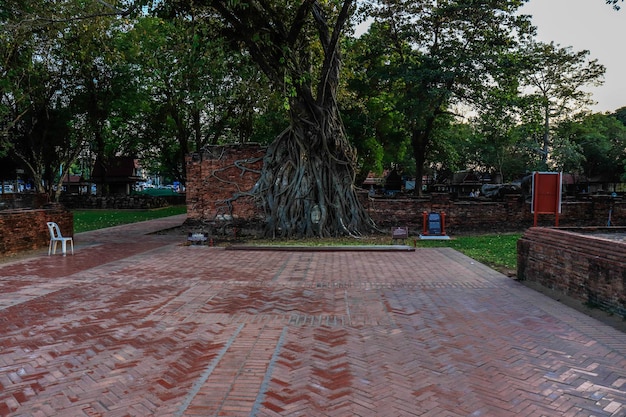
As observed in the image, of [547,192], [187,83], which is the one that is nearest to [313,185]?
[547,192]

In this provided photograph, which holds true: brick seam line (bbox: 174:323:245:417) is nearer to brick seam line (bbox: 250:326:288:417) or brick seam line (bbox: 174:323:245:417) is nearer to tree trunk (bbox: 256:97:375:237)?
brick seam line (bbox: 250:326:288:417)

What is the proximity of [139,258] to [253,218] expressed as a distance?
5.18m

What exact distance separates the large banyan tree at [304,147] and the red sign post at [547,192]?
5442mm

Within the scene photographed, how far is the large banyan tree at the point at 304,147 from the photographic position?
40.9 feet

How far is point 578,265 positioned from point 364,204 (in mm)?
9326

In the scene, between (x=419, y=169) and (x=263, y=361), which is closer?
(x=263, y=361)

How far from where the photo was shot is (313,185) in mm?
13367

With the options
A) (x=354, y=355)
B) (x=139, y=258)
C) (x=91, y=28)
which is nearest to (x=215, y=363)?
(x=354, y=355)

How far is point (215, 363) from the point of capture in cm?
410

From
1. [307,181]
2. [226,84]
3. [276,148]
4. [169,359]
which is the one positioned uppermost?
[226,84]

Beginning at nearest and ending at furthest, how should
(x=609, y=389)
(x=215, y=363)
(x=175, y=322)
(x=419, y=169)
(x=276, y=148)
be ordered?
1. (x=609, y=389)
2. (x=215, y=363)
3. (x=175, y=322)
4. (x=276, y=148)
5. (x=419, y=169)

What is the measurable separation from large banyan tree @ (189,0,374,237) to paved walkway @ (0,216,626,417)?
17.6ft

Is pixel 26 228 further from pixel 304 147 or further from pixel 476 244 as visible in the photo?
pixel 476 244

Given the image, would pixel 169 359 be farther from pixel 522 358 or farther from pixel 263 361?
pixel 522 358
